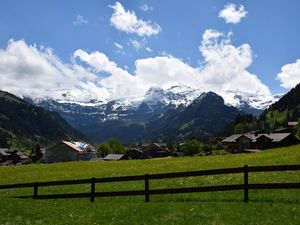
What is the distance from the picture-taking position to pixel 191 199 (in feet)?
92.1

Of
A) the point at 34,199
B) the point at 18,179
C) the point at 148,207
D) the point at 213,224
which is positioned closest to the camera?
the point at 213,224

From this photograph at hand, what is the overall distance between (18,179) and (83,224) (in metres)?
37.3

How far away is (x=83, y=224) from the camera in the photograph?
21.5 m

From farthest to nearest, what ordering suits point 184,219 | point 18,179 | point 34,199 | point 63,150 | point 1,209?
point 63,150 → point 18,179 → point 34,199 → point 1,209 → point 184,219

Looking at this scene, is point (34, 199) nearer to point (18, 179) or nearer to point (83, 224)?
point (83, 224)

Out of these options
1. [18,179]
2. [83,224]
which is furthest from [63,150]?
[83,224]

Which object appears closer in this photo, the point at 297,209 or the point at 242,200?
the point at 297,209

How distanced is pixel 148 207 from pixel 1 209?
32.4 ft

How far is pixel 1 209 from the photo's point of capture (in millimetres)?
27047

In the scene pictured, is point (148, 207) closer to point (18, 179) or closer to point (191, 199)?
point (191, 199)

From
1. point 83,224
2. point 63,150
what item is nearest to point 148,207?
point 83,224

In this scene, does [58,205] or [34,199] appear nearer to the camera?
[58,205]

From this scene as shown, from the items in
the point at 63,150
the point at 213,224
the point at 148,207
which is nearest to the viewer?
the point at 213,224

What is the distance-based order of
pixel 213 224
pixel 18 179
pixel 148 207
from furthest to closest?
1. pixel 18 179
2. pixel 148 207
3. pixel 213 224
